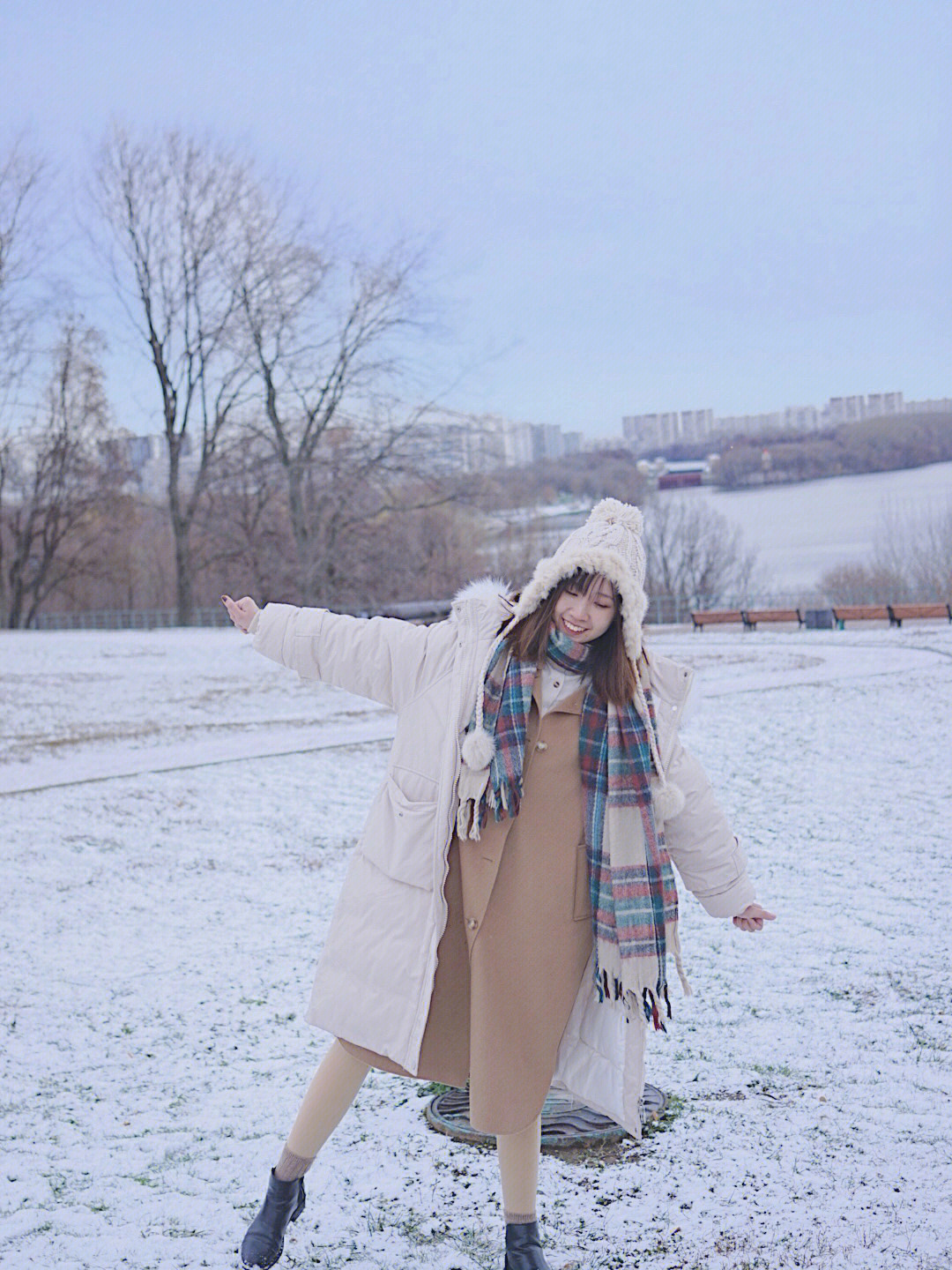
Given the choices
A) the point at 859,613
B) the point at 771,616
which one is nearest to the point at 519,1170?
the point at 859,613

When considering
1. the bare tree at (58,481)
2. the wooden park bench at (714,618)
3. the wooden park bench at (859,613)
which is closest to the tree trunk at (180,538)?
the bare tree at (58,481)

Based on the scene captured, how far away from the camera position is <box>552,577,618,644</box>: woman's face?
8.97ft

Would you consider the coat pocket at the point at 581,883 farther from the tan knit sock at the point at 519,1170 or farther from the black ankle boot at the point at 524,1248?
the black ankle boot at the point at 524,1248

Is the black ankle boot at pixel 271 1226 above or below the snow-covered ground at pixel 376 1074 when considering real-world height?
above

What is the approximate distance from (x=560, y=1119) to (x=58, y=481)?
3909cm

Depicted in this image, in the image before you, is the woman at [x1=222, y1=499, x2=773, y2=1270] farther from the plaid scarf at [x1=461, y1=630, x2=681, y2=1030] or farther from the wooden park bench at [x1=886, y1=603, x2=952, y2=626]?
the wooden park bench at [x1=886, y1=603, x2=952, y2=626]

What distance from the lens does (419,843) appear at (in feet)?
9.00

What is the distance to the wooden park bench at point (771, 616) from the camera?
25438 mm

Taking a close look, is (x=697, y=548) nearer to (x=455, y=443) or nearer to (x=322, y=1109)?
(x=455, y=443)

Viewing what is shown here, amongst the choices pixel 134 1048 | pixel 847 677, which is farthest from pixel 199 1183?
pixel 847 677

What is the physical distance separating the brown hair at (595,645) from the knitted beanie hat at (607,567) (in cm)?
2

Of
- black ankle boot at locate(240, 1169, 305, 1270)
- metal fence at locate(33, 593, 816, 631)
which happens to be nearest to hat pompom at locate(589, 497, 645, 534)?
black ankle boot at locate(240, 1169, 305, 1270)

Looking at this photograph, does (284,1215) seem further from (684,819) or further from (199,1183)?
(684,819)

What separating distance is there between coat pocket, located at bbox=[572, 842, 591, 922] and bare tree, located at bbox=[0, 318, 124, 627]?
120 feet
